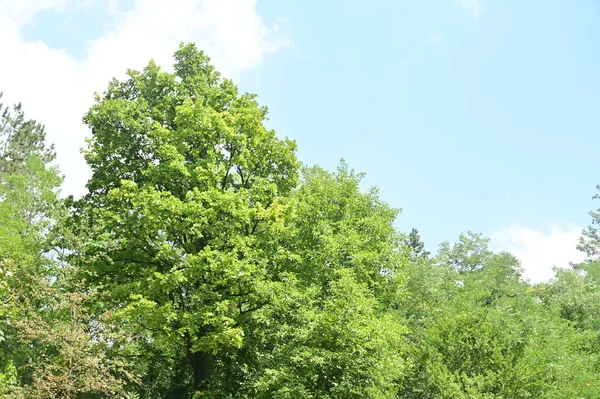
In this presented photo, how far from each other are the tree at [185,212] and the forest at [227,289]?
0.26 feet

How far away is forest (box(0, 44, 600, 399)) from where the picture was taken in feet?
53.2

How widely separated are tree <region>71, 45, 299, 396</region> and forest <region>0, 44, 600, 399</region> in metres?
0.08

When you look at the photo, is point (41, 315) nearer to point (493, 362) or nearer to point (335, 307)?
point (335, 307)

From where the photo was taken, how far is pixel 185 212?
60.2 ft

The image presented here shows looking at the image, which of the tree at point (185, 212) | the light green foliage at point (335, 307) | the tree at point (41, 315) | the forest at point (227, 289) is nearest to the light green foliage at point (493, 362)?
the forest at point (227, 289)

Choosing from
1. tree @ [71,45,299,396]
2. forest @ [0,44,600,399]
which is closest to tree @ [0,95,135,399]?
forest @ [0,44,600,399]

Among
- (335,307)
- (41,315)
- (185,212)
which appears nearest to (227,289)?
(185,212)

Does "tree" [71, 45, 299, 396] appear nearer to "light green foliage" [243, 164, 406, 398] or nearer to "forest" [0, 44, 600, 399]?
"forest" [0, 44, 600, 399]

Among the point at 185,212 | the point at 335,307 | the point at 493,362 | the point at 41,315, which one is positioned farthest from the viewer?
the point at 41,315

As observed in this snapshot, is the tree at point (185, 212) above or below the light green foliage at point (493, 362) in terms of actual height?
above

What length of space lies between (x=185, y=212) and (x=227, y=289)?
3336 millimetres

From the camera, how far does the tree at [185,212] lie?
18.2 metres

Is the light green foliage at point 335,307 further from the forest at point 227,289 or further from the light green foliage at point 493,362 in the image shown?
the light green foliage at point 493,362

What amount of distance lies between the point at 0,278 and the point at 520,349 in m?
15.7
